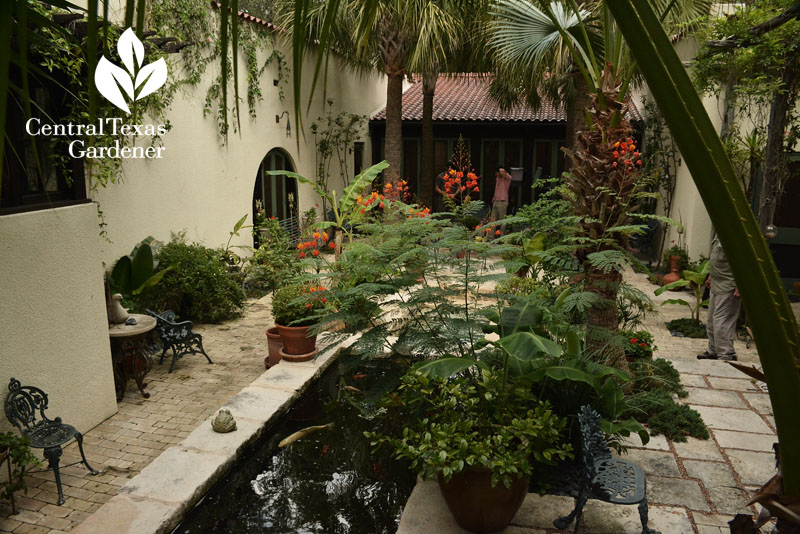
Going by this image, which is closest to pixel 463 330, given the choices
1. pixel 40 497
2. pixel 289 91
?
pixel 40 497

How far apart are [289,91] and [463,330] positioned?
34.3 feet

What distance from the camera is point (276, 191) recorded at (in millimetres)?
14164

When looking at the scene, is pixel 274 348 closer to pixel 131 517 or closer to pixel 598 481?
pixel 131 517

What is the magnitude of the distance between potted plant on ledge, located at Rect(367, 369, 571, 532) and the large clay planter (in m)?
3.13

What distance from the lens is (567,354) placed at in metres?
4.89

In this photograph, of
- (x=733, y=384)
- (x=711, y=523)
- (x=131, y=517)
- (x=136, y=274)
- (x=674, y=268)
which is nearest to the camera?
(x=711, y=523)

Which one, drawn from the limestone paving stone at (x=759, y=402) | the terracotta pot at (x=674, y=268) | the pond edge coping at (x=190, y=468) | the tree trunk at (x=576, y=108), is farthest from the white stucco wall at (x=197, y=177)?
the terracotta pot at (x=674, y=268)

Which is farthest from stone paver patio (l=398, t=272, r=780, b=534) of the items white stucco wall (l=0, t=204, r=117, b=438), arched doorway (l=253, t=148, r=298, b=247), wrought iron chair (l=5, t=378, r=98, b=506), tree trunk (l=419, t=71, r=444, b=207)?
tree trunk (l=419, t=71, r=444, b=207)

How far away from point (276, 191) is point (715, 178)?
1378 cm

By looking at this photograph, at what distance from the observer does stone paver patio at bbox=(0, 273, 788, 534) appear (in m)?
4.50

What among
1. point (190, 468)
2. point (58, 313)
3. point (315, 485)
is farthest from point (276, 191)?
point (315, 485)

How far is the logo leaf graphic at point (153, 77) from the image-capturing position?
801 centimetres

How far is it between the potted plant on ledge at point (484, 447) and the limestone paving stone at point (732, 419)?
230 cm

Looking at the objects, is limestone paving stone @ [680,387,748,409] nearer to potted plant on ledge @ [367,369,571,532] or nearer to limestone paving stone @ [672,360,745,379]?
limestone paving stone @ [672,360,745,379]
